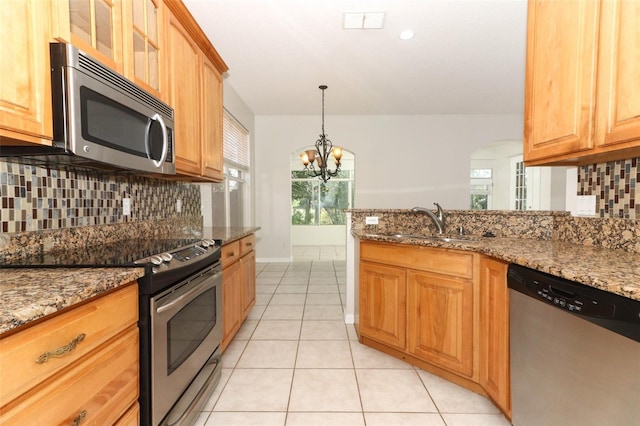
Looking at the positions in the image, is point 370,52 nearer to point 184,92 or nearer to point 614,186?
point 184,92

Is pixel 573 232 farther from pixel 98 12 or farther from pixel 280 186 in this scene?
pixel 280 186

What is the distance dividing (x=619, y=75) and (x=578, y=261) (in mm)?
773

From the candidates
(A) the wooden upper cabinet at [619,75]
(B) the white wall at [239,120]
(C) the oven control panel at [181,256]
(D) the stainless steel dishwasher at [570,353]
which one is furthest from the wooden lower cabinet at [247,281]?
(A) the wooden upper cabinet at [619,75]

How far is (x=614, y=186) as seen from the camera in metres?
1.69

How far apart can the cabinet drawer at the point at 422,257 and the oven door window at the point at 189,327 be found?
1.19 meters

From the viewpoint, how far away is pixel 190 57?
2.21m

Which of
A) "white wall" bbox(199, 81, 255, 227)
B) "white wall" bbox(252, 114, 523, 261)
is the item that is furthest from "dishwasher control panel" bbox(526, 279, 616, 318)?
"white wall" bbox(252, 114, 523, 261)

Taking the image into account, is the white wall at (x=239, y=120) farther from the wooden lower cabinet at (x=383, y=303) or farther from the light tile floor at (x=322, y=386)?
the wooden lower cabinet at (x=383, y=303)

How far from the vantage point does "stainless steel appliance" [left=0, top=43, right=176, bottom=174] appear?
1132mm

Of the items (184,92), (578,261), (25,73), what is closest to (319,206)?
(184,92)

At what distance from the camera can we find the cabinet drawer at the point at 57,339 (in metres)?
0.70

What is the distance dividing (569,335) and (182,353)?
1.64 meters

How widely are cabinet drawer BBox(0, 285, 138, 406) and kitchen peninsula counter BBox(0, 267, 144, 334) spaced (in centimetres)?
4

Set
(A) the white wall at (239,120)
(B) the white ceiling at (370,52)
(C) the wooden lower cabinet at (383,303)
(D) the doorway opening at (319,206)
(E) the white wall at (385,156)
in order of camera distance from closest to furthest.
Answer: (C) the wooden lower cabinet at (383,303), (B) the white ceiling at (370,52), (A) the white wall at (239,120), (E) the white wall at (385,156), (D) the doorway opening at (319,206)
